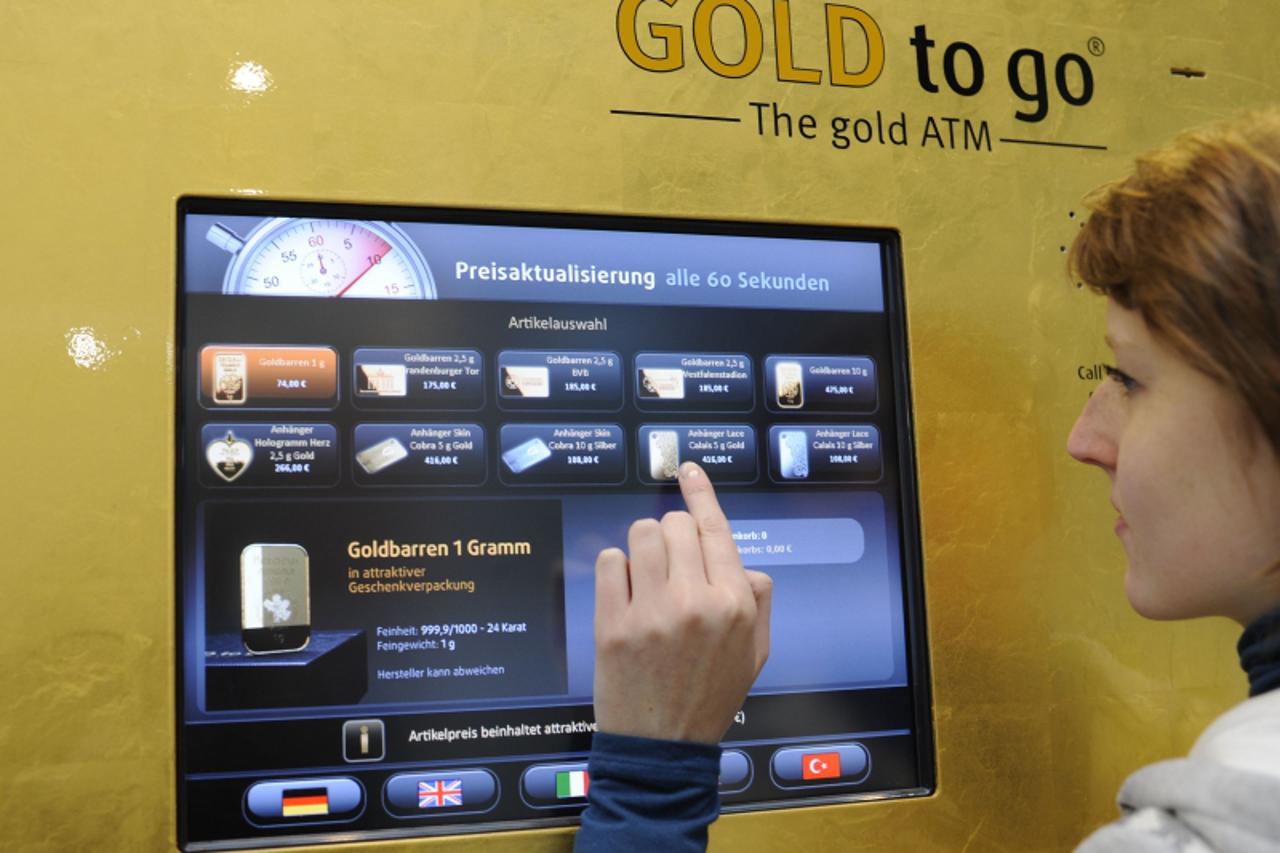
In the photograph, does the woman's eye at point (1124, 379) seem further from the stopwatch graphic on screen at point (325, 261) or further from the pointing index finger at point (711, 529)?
the stopwatch graphic on screen at point (325, 261)

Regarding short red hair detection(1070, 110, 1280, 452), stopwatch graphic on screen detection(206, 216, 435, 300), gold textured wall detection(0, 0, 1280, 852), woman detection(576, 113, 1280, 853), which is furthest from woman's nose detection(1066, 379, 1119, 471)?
stopwatch graphic on screen detection(206, 216, 435, 300)

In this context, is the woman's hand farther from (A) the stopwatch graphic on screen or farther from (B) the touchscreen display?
(A) the stopwatch graphic on screen

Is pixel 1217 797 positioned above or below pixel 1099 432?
below

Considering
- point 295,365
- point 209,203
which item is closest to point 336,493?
point 295,365

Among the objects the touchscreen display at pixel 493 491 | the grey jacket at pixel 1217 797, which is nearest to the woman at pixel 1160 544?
the grey jacket at pixel 1217 797

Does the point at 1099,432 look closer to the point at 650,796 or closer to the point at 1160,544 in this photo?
the point at 1160,544

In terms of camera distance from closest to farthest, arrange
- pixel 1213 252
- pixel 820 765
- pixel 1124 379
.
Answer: pixel 1213 252 → pixel 1124 379 → pixel 820 765

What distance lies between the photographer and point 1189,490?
2.71ft

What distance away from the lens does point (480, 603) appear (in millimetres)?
1081

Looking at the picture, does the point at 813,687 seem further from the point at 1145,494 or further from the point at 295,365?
the point at 295,365

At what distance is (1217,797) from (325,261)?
2.70 ft

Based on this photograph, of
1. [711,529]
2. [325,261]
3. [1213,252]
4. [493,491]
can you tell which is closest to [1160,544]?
[1213,252]

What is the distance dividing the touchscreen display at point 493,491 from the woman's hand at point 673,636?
112 mm

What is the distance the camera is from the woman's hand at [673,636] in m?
0.95
